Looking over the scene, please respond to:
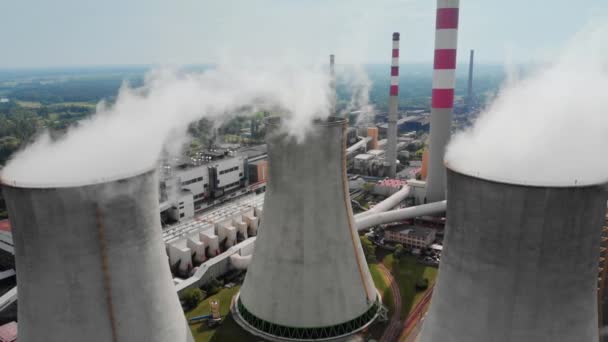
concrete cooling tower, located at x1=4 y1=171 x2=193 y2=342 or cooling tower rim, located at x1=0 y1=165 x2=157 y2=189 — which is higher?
cooling tower rim, located at x1=0 y1=165 x2=157 y2=189

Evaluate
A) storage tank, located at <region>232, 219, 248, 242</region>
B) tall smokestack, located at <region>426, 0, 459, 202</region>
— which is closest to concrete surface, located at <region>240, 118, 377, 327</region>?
storage tank, located at <region>232, 219, 248, 242</region>

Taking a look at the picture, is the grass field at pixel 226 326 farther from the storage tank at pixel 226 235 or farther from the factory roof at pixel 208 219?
the storage tank at pixel 226 235

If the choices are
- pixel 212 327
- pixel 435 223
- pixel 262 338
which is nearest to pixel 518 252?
pixel 262 338

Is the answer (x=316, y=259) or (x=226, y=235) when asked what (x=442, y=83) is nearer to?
(x=226, y=235)

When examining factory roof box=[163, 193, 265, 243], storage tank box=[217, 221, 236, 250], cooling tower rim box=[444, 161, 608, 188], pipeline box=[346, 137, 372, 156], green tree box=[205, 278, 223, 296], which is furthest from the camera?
pipeline box=[346, 137, 372, 156]

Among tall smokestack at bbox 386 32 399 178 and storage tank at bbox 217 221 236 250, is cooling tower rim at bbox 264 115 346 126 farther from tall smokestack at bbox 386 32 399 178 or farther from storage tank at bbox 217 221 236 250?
tall smokestack at bbox 386 32 399 178

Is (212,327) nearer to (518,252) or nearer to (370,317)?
(370,317)
